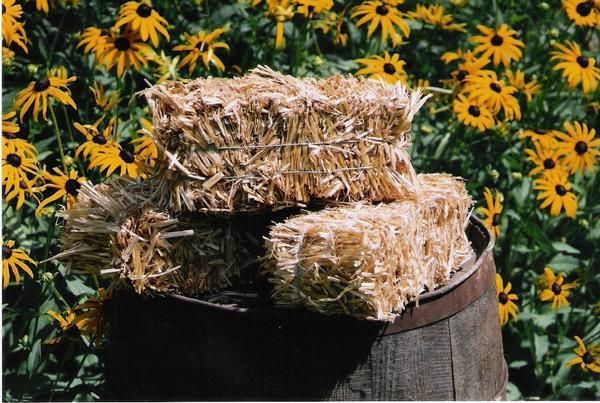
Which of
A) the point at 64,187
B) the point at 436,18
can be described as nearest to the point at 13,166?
the point at 64,187

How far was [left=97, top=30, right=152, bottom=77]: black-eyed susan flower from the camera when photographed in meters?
3.13

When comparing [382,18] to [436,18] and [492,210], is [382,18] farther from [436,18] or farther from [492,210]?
[492,210]

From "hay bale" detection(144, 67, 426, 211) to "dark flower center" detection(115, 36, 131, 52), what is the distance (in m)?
0.73

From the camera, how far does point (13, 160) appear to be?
283 cm

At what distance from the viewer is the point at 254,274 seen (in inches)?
99.9

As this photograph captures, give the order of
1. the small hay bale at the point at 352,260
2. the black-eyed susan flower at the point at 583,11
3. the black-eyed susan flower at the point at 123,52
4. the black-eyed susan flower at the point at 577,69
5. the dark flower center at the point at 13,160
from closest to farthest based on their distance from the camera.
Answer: the small hay bale at the point at 352,260 < the dark flower center at the point at 13,160 < the black-eyed susan flower at the point at 123,52 < the black-eyed susan flower at the point at 577,69 < the black-eyed susan flower at the point at 583,11

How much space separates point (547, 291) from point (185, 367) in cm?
157

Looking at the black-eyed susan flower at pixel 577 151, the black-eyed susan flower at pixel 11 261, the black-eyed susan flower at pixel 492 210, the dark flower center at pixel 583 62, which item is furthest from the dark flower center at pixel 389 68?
the black-eyed susan flower at pixel 11 261

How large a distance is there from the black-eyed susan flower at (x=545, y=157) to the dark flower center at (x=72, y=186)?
5.07 ft

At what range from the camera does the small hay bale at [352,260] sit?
2.19m

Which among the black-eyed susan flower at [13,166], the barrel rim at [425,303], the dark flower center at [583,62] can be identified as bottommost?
the barrel rim at [425,303]

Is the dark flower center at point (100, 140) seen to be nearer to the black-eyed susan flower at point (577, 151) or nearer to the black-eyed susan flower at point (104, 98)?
the black-eyed susan flower at point (104, 98)

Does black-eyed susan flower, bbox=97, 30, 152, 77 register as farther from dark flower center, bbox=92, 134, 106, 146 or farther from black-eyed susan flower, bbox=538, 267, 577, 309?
black-eyed susan flower, bbox=538, 267, 577, 309

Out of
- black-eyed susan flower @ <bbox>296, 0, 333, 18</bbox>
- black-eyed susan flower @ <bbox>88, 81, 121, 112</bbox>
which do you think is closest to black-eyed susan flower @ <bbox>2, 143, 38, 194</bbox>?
black-eyed susan flower @ <bbox>88, 81, 121, 112</bbox>
